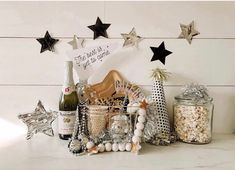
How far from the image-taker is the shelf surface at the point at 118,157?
2.71 feet

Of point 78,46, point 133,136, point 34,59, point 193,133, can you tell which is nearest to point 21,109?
point 34,59

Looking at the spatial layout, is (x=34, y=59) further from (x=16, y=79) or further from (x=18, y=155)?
(x=18, y=155)

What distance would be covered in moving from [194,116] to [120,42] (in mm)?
367

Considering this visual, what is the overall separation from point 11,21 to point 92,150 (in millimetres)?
549

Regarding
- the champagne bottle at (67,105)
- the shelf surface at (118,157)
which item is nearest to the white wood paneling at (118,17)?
the champagne bottle at (67,105)

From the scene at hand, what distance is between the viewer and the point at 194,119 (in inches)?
39.4

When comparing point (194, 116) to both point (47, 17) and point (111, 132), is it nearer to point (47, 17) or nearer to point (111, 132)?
point (111, 132)

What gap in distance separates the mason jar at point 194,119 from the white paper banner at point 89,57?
0.30 meters

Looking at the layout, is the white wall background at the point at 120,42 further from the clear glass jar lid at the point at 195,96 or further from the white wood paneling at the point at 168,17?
the clear glass jar lid at the point at 195,96

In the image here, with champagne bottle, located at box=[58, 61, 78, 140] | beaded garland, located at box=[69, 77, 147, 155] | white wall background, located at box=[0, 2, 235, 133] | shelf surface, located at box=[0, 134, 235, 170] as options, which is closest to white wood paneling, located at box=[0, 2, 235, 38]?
white wall background, located at box=[0, 2, 235, 133]

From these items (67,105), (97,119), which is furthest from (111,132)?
(67,105)

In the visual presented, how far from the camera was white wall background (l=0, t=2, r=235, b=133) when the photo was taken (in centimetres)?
112

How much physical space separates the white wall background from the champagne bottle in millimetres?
91

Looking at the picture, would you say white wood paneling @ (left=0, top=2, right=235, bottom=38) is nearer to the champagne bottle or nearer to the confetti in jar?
the champagne bottle
